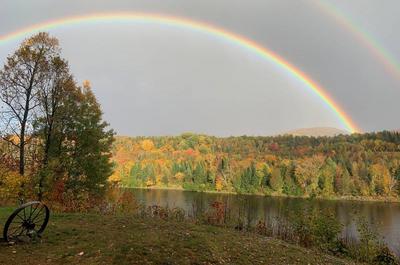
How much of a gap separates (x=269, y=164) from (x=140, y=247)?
4692 inches

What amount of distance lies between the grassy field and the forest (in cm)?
7673

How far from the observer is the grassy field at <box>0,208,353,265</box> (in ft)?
28.9

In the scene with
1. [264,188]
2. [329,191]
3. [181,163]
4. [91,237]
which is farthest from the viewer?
[181,163]

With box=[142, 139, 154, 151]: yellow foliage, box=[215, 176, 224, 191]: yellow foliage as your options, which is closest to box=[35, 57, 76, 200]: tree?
box=[215, 176, 224, 191]: yellow foliage

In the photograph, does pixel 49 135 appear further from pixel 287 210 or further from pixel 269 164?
pixel 269 164

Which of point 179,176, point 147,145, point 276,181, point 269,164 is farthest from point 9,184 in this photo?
point 147,145

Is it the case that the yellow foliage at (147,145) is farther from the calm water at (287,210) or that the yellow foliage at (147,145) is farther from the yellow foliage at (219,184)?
the calm water at (287,210)

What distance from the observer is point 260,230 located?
683 inches

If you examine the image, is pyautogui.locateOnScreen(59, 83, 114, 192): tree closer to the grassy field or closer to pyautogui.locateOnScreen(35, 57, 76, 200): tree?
pyautogui.locateOnScreen(35, 57, 76, 200): tree

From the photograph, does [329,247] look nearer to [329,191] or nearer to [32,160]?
[32,160]

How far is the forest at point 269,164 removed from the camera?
10506 cm

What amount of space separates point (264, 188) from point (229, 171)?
17158mm

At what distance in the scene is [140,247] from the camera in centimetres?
957

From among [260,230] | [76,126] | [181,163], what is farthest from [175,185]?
[260,230]
